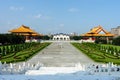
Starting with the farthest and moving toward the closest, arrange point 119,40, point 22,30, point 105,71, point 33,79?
point 22,30
point 119,40
point 105,71
point 33,79

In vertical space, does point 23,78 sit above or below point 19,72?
above

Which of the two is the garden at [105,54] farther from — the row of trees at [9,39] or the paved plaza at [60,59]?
the row of trees at [9,39]

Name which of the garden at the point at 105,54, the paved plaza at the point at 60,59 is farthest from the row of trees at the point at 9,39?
the paved plaza at the point at 60,59

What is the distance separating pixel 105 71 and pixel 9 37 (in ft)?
146

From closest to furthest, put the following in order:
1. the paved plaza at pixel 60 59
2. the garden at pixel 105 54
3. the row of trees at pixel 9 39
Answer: the paved plaza at pixel 60 59
the garden at pixel 105 54
the row of trees at pixel 9 39

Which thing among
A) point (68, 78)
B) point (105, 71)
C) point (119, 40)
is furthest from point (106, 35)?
point (68, 78)

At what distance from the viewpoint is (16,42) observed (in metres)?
55.9

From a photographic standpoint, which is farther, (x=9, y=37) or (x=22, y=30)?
(x=22, y=30)

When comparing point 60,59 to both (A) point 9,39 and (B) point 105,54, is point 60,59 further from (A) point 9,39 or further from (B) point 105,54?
(A) point 9,39

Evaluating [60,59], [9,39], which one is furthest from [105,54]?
[9,39]

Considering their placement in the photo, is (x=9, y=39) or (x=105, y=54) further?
(x=9, y=39)

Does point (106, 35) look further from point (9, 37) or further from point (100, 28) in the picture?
point (9, 37)

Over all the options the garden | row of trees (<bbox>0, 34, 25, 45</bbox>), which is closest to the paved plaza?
the garden

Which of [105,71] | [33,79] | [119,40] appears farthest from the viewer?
[119,40]
